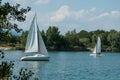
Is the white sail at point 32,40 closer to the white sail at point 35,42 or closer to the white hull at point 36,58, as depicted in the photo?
the white sail at point 35,42

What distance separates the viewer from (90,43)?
189 metres

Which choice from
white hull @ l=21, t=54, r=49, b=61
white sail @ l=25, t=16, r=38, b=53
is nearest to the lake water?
white hull @ l=21, t=54, r=49, b=61

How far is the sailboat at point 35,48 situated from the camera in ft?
247

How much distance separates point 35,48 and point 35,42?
1.69 metres

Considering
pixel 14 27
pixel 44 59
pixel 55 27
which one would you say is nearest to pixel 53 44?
pixel 55 27

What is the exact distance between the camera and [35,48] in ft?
254

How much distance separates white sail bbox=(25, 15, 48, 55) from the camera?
77106 millimetres

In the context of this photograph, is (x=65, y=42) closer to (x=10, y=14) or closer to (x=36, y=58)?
(x=36, y=58)

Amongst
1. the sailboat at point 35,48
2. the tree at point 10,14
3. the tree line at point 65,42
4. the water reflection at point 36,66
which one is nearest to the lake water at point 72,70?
the water reflection at point 36,66

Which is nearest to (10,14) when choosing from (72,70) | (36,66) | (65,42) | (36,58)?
(72,70)

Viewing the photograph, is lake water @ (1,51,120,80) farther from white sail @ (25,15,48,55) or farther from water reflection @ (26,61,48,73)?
white sail @ (25,15,48,55)

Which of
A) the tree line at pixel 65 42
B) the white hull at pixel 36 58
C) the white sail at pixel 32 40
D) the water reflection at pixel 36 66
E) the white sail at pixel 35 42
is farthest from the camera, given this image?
the tree line at pixel 65 42

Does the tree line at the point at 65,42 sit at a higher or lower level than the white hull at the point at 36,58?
higher

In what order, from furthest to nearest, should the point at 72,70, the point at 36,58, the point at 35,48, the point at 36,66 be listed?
the point at 35,48
the point at 36,58
the point at 36,66
the point at 72,70
